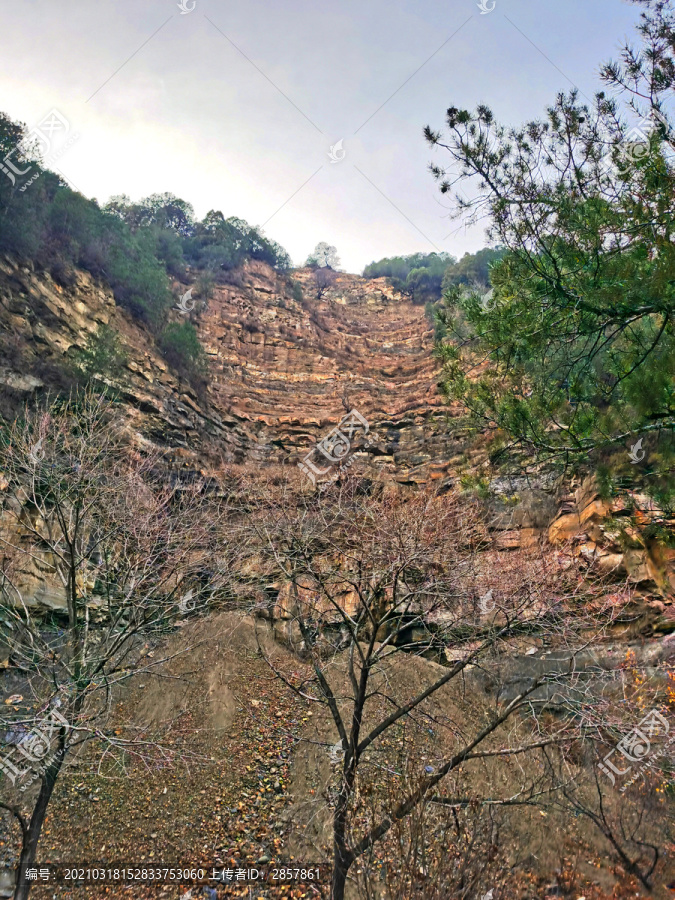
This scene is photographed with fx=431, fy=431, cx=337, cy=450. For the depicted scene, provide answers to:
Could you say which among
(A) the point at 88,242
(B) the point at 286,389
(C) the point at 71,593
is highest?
(A) the point at 88,242

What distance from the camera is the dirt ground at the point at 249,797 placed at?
21.2 ft

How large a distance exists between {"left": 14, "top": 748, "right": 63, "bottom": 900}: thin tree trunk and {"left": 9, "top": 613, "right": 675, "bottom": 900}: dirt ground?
0.93 feet

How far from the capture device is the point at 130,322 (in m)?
20.8

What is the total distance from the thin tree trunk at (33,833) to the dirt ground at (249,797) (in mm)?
285

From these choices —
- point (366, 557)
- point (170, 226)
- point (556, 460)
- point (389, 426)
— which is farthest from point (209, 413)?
point (170, 226)

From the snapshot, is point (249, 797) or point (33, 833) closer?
point (33, 833)

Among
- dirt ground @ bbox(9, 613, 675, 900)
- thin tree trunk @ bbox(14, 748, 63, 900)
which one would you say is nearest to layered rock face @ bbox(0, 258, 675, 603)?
dirt ground @ bbox(9, 613, 675, 900)

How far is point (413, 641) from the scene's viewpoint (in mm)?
8922

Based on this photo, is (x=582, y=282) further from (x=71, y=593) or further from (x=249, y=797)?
(x=249, y=797)

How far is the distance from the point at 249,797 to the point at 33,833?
Answer: 4.86 m

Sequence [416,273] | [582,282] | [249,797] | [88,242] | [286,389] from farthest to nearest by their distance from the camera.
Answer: [416,273]
[286,389]
[88,242]
[249,797]
[582,282]

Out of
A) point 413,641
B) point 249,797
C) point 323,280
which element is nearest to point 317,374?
point 413,641

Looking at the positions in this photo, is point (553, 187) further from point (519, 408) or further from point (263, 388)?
Answer: point (263, 388)

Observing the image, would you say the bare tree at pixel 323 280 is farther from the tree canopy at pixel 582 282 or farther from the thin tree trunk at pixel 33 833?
the thin tree trunk at pixel 33 833
